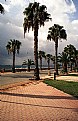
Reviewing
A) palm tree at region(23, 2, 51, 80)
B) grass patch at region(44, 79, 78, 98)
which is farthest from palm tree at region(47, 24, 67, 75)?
grass patch at region(44, 79, 78, 98)

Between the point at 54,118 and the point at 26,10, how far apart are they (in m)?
26.2

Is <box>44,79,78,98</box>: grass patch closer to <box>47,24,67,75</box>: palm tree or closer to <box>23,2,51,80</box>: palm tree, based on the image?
<box>23,2,51,80</box>: palm tree

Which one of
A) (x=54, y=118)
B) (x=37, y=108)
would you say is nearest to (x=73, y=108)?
(x=37, y=108)

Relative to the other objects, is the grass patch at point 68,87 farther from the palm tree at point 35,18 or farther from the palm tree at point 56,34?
the palm tree at point 56,34

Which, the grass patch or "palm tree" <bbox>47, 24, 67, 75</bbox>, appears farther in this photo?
"palm tree" <bbox>47, 24, 67, 75</bbox>

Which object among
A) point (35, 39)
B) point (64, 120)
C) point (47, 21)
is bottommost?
point (64, 120)

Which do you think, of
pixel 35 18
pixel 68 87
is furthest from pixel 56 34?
pixel 68 87

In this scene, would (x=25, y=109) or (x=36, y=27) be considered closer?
(x=25, y=109)

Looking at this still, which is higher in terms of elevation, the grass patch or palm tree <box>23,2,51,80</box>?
palm tree <box>23,2,51,80</box>

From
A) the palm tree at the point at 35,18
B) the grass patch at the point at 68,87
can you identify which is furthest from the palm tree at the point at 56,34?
the grass patch at the point at 68,87

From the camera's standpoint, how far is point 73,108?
10555 mm

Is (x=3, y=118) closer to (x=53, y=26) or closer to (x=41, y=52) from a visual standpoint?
(x=53, y=26)

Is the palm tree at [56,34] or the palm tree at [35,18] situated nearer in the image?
the palm tree at [35,18]

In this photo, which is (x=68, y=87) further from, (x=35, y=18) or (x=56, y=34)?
(x=56, y=34)
